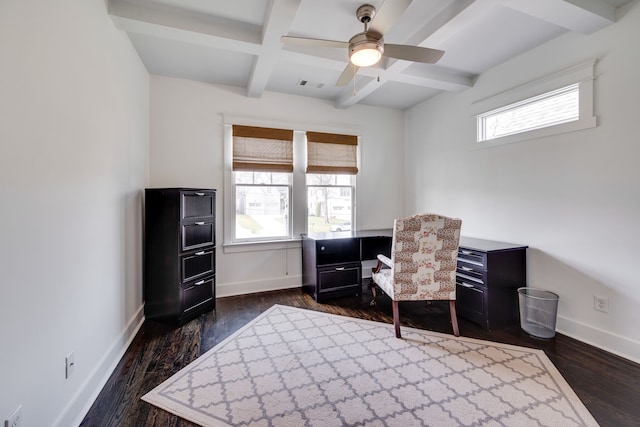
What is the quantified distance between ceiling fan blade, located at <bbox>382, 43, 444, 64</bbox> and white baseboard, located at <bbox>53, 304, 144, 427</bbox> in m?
2.97

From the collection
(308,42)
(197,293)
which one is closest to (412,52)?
(308,42)

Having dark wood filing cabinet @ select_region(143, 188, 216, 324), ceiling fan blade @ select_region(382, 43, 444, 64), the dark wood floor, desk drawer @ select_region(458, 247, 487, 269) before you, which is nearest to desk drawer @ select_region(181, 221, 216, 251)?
dark wood filing cabinet @ select_region(143, 188, 216, 324)

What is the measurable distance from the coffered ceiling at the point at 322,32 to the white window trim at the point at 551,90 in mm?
334

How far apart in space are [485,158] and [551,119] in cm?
72

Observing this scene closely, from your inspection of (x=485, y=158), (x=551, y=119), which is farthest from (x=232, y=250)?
(x=551, y=119)

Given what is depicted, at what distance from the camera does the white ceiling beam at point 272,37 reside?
2.01 meters

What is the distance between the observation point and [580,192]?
2469 mm

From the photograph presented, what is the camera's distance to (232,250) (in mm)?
3678

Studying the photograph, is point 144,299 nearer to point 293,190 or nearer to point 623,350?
point 293,190

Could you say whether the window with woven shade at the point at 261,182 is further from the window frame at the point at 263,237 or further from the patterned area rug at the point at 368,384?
the patterned area rug at the point at 368,384

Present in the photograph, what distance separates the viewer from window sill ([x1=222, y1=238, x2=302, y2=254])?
3662 millimetres

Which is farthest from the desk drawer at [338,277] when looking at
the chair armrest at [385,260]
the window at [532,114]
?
the window at [532,114]

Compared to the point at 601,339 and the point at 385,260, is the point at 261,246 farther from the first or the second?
the point at 601,339

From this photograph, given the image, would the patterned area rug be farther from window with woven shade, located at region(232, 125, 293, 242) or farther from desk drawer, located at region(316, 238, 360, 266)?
window with woven shade, located at region(232, 125, 293, 242)
